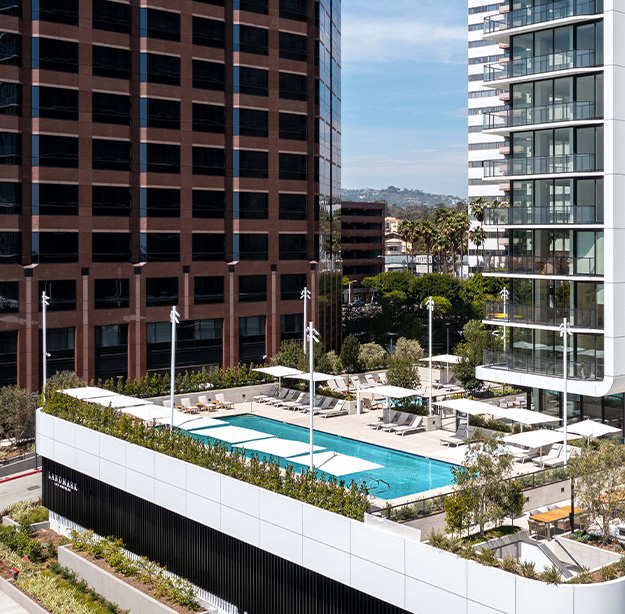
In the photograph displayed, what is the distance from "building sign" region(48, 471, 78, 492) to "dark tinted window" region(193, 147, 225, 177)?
2763 centimetres

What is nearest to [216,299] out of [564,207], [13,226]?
[13,226]

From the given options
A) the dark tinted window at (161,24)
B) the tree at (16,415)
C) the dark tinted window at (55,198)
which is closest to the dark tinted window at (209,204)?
the dark tinted window at (55,198)

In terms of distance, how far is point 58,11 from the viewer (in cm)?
5203

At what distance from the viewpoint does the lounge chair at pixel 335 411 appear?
43678mm

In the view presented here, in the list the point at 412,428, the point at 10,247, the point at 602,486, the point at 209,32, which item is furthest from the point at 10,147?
the point at 602,486

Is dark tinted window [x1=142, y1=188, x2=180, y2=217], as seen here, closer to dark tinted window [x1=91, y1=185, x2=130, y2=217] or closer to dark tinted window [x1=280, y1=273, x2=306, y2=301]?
dark tinted window [x1=91, y1=185, x2=130, y2=217]

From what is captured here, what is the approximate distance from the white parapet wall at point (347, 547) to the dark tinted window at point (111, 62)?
31.3 meters

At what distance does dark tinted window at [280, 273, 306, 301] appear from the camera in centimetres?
6078

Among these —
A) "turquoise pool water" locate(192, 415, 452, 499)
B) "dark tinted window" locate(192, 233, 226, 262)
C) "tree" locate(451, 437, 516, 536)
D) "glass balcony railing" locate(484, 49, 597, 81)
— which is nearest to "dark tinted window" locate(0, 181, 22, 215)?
"dark tinted window" locate(192, 233, 226, 262)

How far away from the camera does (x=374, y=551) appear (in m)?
20.7

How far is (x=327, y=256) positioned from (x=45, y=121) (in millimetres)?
23569

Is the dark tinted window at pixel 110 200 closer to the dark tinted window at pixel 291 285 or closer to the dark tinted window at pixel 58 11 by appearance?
the dark tinted window at pixel 58 11

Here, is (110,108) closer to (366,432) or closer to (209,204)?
(209,204)

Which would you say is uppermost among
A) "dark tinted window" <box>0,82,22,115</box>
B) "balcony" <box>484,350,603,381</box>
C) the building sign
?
"dark tinted window" <box>0,82,22,115</box>
